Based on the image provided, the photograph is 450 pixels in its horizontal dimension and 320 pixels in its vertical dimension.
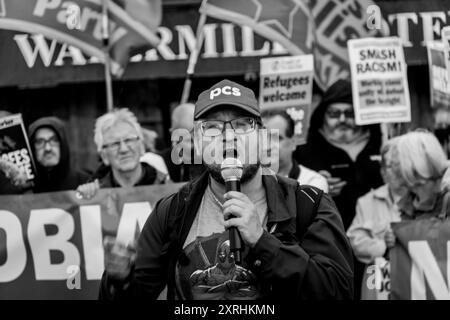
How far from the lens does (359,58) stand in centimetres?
796

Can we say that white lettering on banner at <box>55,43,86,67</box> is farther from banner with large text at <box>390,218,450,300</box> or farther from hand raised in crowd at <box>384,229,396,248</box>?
banner with large text at <box>390,218,450,300</box>

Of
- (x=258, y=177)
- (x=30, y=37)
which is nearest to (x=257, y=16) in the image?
(x=30, y=37)

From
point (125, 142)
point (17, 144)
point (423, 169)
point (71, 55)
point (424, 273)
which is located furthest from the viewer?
point (71, 55)

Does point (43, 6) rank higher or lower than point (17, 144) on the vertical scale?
higher

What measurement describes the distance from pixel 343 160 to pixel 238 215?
440cm

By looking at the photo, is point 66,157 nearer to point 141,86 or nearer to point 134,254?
point 141,86

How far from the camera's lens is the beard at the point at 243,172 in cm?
374

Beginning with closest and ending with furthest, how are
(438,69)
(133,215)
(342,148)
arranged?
(133,215), (438,69), (342,148)

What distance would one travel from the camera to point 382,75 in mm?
7980

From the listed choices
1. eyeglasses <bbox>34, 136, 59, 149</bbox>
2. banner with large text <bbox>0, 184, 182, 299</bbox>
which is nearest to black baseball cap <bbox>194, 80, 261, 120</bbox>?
banner with large text <bbox>0, 184, 182, 299</bbox>

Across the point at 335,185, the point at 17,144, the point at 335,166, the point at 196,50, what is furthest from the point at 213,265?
the point at 196,50

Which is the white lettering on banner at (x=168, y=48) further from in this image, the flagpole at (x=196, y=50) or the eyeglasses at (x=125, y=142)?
the eyeglasses at (x=125, y=142)

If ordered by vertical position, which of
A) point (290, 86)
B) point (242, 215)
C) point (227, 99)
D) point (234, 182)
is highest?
point (290, 86)

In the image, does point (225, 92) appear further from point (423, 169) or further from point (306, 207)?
point (423, 169)
